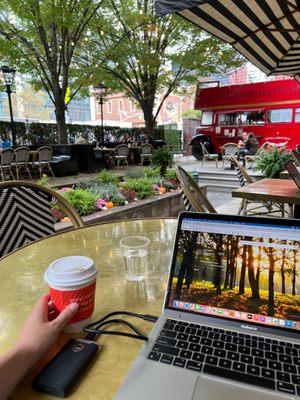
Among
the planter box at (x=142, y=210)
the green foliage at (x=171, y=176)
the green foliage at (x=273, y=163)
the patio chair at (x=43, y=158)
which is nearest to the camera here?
the planter box at (x=142, y=210)

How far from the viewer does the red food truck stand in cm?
1368

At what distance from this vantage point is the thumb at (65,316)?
0.78m

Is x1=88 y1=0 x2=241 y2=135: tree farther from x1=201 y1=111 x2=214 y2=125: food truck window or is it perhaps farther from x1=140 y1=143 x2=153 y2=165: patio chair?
x1=140 y1=143 x2=153 y2=165: patio chair

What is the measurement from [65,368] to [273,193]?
267cm

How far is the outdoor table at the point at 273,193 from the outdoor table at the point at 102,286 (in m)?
1.32

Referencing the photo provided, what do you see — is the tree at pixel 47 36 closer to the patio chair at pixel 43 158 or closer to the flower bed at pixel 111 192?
the patio chair at pixel 43 158

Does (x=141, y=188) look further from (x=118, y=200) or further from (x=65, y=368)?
(x=65, y=368)

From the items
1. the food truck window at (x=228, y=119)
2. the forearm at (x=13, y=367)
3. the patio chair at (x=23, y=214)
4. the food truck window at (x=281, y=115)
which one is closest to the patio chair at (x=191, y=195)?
the patio chair at (x=23, y=214)

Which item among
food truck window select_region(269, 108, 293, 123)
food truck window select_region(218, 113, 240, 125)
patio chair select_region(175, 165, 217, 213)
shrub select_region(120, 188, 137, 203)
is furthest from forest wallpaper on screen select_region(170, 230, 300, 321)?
food truck window select_region(218, 113, 240, 125)

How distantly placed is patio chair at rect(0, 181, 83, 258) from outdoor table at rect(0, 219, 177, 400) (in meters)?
0.29

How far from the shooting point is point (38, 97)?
118 ft

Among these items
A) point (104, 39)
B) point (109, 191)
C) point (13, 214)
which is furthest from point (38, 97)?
point (13, 214)

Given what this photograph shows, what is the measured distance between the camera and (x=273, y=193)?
2980 millimetres

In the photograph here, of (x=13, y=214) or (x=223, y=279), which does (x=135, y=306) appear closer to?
(x=223, y=279)
